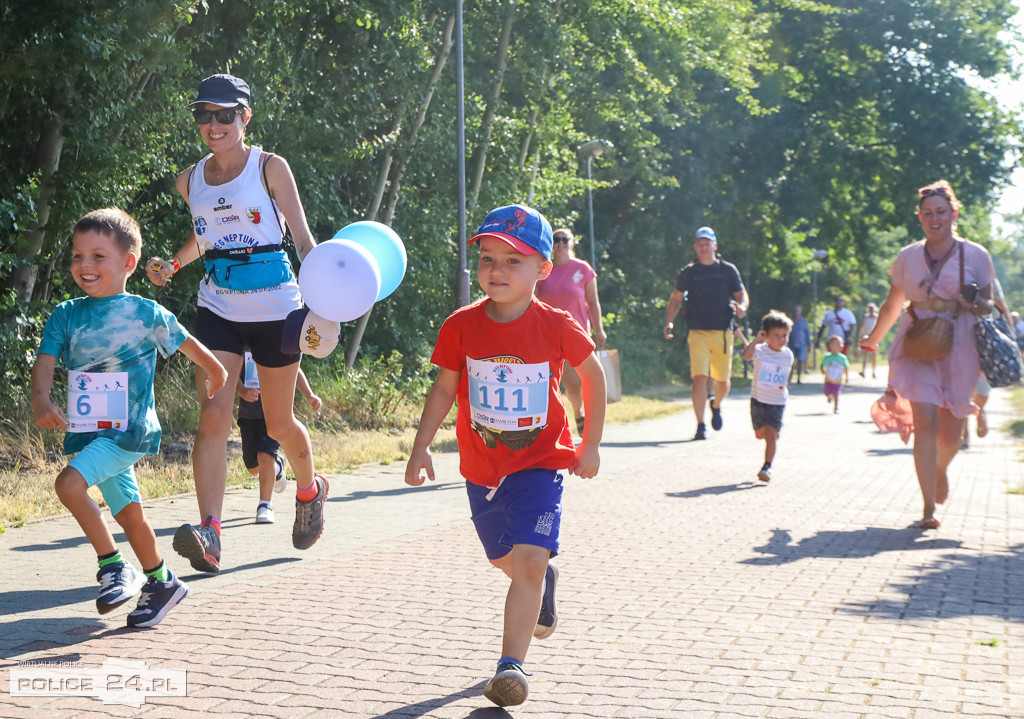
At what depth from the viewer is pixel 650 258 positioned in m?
33.3

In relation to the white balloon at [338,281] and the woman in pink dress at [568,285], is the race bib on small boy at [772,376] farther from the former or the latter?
the white balloon at [338,281]

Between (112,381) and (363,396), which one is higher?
(112,381)

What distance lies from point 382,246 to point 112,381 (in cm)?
134

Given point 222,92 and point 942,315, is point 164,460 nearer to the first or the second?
point 222,92

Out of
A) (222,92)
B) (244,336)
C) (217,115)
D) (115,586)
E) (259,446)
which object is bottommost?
(115,586)

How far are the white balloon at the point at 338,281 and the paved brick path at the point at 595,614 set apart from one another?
4.30 feet

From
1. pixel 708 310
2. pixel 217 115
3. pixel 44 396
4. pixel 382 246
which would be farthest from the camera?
pixel 708 310

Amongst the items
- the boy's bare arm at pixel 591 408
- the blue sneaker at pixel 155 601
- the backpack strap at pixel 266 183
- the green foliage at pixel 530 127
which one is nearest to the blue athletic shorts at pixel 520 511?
the boy's bare arm at pixel 591 408

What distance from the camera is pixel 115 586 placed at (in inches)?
183

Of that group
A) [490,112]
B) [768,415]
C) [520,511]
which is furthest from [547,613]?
[490,112]

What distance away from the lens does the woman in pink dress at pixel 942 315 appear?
784 cm

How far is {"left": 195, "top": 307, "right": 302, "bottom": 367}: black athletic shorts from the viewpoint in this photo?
19.0ft

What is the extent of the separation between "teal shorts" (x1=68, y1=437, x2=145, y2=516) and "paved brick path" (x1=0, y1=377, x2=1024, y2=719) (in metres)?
0.51

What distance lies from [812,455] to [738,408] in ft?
24.4
